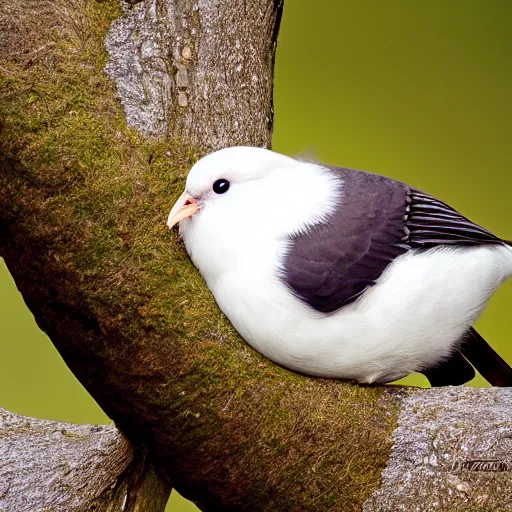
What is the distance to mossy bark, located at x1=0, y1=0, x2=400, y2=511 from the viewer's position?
1.34 m

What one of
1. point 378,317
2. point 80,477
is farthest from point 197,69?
point 80,477

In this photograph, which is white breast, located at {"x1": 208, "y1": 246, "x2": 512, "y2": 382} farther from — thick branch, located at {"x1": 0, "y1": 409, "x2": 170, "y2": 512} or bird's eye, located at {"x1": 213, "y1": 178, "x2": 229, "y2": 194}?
thick branch, located at {"x1": 0, "y1": 409, "x2": 170, "y2": 512}

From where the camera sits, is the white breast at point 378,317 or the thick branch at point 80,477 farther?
the thick branch at point 80,477

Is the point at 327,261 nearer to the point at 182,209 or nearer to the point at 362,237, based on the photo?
the point at 362,237

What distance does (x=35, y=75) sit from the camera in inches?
55.1

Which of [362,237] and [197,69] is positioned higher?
[197,69]

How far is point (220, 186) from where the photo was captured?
148cm

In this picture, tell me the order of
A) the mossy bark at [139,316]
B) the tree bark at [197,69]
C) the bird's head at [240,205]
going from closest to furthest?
1. the mossy bark at [139,316]
2. the bird's head at [240,205]
3. the tree bark at [197,69]

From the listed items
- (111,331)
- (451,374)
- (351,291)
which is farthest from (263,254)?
(451,374)

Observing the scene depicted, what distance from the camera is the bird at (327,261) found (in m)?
1.44

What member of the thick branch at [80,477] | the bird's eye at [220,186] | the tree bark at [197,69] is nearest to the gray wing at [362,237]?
the bird's eye at [220,186]

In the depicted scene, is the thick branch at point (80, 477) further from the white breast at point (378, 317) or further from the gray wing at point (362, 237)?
the gray wing at point (362, 237)

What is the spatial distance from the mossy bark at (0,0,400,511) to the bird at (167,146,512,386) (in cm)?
5

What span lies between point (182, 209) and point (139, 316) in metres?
0.22
